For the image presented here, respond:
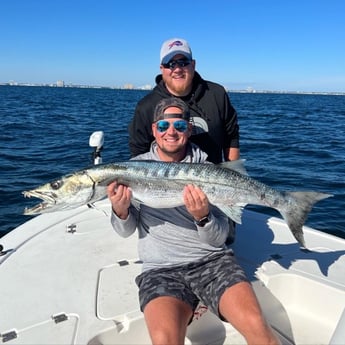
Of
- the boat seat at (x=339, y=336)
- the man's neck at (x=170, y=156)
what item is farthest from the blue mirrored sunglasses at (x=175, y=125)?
the boat seat at (x=339, y=336)

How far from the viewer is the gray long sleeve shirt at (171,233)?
10.2 ft

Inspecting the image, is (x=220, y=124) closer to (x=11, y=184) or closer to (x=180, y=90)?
(x=180, y=90)

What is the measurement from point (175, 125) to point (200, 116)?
0.92 meters

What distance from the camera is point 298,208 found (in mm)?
3234

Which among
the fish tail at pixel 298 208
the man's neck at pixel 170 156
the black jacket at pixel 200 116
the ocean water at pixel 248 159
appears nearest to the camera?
the fish tail at pixel 298 208

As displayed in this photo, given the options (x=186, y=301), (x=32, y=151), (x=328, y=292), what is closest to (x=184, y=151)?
(x=186, y=301)

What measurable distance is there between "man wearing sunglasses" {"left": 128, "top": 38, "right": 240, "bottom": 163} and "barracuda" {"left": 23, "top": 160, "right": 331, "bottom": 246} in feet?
2.88

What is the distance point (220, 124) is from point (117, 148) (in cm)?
1106

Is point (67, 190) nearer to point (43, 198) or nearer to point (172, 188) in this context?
point (43, 198)

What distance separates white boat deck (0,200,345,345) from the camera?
2.90m

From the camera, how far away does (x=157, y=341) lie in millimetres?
2457

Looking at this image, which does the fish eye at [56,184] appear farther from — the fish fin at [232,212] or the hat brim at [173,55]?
the hat brim at [173,55]

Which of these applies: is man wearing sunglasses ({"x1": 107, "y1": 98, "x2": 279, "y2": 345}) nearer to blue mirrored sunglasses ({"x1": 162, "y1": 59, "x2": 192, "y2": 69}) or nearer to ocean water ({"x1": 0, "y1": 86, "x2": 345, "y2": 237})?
blue mirrored sunglasses ({"x1": 162, "y1": 59, "x2": 192, "y2": 69})

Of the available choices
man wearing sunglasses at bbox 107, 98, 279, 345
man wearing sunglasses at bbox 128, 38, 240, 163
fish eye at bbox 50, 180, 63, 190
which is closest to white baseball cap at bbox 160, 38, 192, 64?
man wearing sunglasses at bbox 128, 38, 240, 163
